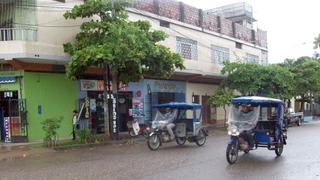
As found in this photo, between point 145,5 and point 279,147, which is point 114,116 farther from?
point 279,147

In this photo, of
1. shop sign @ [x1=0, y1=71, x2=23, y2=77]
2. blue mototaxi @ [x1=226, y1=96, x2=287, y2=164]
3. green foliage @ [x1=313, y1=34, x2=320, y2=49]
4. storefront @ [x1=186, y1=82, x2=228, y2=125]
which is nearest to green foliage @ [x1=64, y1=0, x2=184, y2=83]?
shop sign @ [x1=0, y1=71, x2=23, y2=77]

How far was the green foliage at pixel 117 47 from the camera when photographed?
21.2 meters

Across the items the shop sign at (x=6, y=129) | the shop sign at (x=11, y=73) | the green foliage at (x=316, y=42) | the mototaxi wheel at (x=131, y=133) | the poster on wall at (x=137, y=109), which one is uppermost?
the green foliage at (x=316, y=42)

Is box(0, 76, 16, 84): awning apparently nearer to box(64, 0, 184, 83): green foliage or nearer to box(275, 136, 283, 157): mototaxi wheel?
box(64, 0, 184, 83): green foliage

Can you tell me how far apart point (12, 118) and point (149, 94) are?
1059 centimetres

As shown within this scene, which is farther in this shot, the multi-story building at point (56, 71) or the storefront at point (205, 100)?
the storefront at point (205, 100)

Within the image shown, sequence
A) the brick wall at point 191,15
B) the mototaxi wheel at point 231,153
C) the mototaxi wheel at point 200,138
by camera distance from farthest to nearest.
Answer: the brick wall at point 191,15 < the mototaxi wheel at point 200,138 < the mototaxi wheel at point 231,153

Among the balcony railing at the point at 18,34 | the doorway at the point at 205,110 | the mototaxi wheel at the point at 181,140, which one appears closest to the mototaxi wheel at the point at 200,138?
the mototaxi wheel at the point at 181,140

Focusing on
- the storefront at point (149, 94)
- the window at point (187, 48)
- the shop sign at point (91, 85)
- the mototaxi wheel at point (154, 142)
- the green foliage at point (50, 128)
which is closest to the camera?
the mototaxi wheel at point (154, 142)

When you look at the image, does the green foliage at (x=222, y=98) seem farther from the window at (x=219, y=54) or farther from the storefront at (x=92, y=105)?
the storefront at (x=92, y=105)

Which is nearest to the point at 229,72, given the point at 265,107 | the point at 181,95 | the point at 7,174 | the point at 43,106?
the point at 181,95

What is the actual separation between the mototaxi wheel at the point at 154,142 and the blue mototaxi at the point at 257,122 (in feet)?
14.0

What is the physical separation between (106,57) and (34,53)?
3.99 meters

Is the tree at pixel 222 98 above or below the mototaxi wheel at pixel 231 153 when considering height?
above
